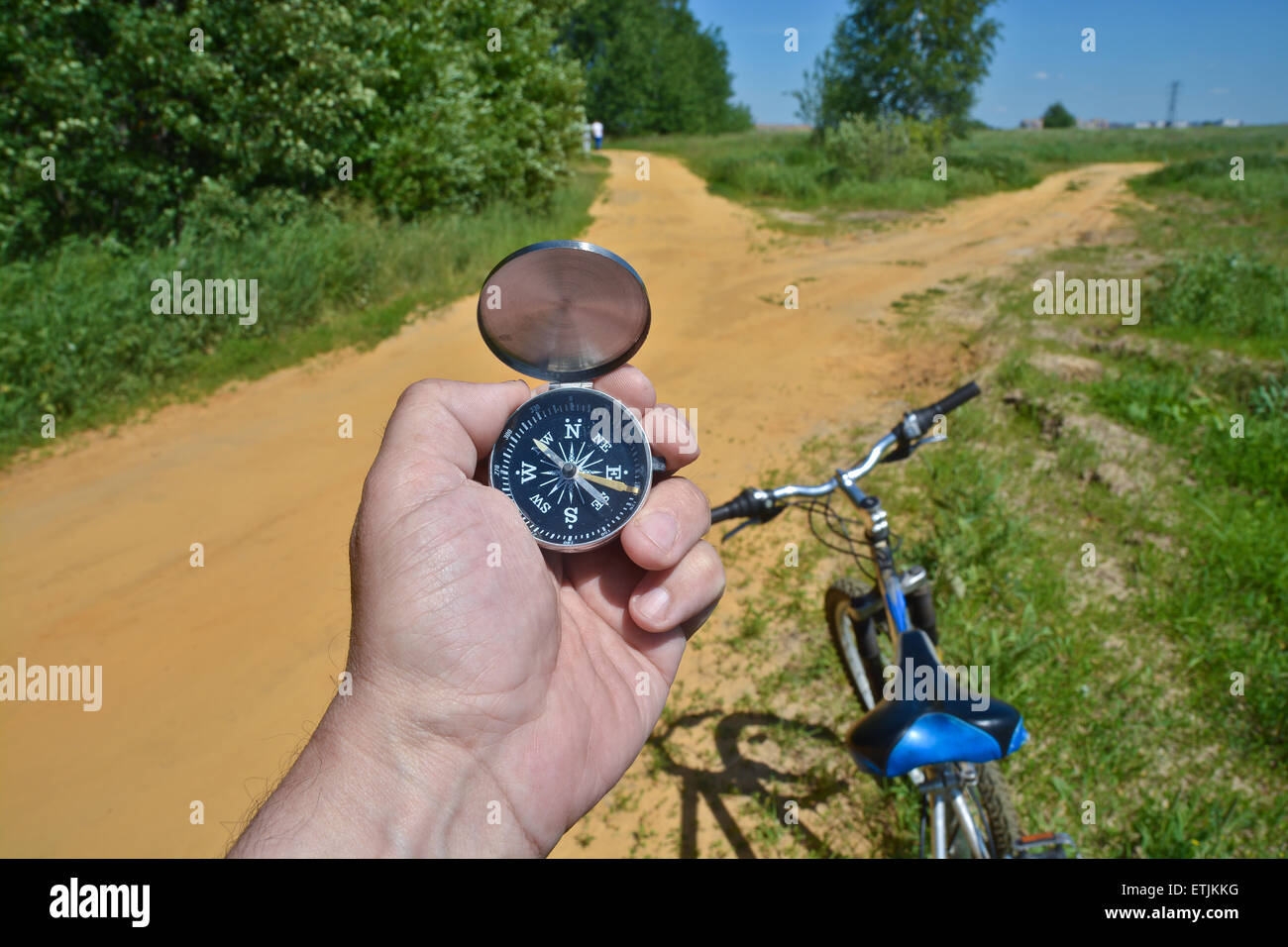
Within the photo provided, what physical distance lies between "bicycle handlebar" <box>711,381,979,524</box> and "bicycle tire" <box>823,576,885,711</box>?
865 mm

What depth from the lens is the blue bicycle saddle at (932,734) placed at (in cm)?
256

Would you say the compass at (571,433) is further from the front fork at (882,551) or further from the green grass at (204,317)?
the green grass at (204,317)

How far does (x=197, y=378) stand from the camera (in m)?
8.65

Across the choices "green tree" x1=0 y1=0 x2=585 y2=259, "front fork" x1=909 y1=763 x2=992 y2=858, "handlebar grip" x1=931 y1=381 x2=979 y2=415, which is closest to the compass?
"handlebar grip" x1=931 y1=381 x2=979 y2=415

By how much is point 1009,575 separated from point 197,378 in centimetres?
850

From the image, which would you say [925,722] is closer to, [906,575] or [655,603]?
[906,575]

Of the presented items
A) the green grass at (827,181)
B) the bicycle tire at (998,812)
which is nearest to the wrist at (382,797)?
the bicycle tire at (998,812)

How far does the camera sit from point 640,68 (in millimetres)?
46812

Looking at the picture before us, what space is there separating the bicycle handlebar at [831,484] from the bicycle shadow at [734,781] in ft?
5.37

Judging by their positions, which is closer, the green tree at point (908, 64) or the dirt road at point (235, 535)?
the dirt road at point (235, 535)

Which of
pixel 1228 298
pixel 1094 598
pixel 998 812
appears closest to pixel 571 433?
pixel 998 812

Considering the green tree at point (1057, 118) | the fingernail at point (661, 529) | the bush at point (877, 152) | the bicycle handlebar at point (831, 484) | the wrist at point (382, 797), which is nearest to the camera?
the wrist at point (382, 797)

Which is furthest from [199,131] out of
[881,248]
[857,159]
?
[857,159]

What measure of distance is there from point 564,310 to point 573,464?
45 cm
